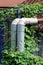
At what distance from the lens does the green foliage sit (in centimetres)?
416

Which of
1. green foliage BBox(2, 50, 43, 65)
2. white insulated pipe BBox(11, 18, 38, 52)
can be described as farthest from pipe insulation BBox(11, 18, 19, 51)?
green foliage BBox(2, 50, 43, 65)

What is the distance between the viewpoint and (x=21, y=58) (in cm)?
416

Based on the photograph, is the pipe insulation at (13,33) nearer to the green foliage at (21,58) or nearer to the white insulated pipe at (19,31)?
the white insulated pipe at (19,31)

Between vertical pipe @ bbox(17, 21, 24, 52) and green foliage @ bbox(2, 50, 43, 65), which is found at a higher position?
vertical pipe @ bbox(17, 21, 24, 52)

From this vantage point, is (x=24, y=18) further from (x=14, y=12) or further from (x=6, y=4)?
(x=6, y=4)

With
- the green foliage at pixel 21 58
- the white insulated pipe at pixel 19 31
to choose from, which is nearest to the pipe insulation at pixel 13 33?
the white insulated pipe at pixel 19 31

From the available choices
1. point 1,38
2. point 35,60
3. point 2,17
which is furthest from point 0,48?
point 35,60

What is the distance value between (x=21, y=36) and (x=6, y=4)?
3343mm

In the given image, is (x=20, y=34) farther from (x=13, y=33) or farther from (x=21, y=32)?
(x=13, y=33)

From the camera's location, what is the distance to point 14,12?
4.64 metres

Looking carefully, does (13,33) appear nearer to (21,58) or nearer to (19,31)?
(19,31)

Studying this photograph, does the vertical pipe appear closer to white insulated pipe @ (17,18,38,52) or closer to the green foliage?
white insulated pipe @ (17,18,38,52)

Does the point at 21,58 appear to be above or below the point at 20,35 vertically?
below

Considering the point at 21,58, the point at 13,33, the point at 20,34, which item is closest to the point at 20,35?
the point at 20,34
